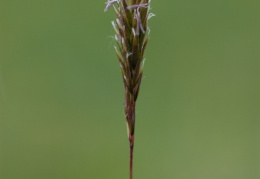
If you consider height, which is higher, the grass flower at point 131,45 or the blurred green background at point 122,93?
the grass flower at point 131,45

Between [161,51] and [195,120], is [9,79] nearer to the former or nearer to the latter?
[161,51]

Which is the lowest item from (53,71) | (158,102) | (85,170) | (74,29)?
(85,170)

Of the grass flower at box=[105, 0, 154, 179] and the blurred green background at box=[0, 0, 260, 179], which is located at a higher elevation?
the grass flower at box=[105, 0, 154, 179]

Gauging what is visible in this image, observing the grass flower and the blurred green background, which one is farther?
the blurred green background

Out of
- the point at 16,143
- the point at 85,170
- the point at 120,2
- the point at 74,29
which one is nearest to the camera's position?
the point at 120,2

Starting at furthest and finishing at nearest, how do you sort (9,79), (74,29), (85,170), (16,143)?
(74,29) → (9,79) → (16,143) → (85,170)

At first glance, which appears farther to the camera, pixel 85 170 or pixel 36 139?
pixel 36 139

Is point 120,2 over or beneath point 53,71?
over

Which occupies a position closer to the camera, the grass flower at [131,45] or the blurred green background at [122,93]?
the grass flower at [131,45]

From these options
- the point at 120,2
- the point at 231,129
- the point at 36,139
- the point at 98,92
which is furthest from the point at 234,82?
the point at 120,2
